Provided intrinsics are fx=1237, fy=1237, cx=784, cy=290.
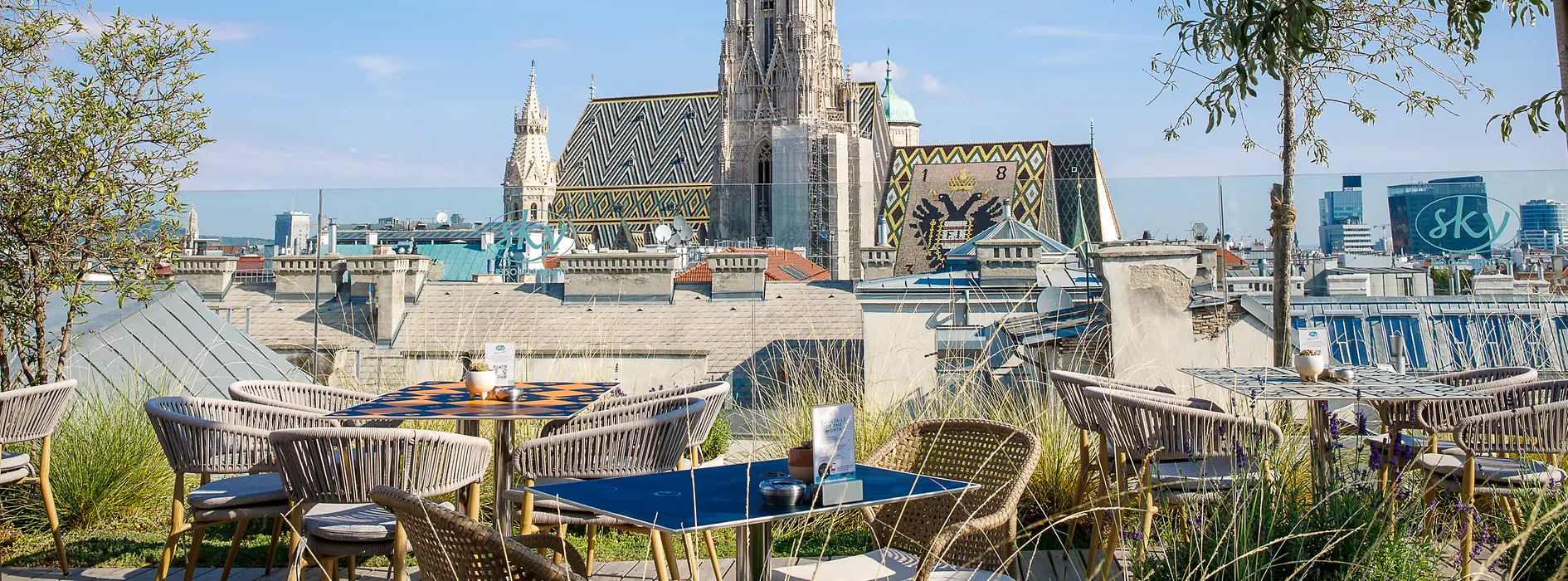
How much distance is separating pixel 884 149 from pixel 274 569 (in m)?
55.6

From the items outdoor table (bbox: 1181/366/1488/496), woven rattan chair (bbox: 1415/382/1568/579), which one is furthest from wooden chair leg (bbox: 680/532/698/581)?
woven rattan chair (bbox: 1415/382/1568/579)

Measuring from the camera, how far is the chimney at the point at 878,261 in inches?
365

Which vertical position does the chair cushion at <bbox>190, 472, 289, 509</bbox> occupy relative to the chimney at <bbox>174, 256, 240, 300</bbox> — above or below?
below

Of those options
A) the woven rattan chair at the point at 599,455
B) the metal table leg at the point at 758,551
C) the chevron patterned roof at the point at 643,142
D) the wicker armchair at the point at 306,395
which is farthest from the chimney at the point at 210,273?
the chevron patterned roof at the point at 643,142

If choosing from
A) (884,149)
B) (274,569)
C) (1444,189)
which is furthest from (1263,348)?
(884,149)

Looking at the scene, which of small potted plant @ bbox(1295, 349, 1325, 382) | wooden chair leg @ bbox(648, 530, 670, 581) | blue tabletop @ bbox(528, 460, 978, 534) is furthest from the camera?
small potted plant @ bbox(1295, 349, 1325, 382)

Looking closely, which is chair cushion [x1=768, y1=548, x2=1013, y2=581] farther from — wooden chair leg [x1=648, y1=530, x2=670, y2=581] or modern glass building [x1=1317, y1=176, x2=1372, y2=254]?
modern glass building [x1=1317, y1=176, x2=1372, y2=254]

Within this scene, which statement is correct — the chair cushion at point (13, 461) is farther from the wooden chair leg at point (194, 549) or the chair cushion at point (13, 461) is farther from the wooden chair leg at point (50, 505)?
the wooden chair leg at point (194, 549)

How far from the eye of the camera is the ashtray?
7.72 feet

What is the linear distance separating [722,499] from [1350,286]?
5.93m

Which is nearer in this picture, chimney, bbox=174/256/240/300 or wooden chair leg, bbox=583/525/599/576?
wooden chair leg, bbox=583/525/599/576

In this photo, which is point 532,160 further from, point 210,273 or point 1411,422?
point 1411,422

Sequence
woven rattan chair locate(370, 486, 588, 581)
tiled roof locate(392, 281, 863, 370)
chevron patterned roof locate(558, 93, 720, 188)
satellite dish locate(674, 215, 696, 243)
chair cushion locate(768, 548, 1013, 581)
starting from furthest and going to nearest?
chevron patterned roof locate(558, 93, 720, 188) → satellite dish locate(674, 215, 696, 243) → tiled roof locate(392, 281, 863, 370) → chair cushion locate(768, 548, 1013, 581) → woven rattan chair locate(370, 486, 588, 581)

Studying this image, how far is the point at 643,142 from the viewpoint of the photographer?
2445 inches
